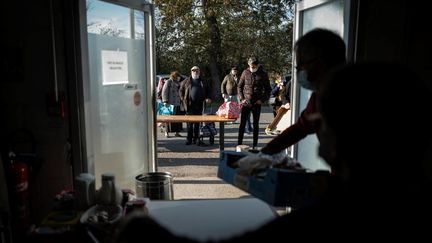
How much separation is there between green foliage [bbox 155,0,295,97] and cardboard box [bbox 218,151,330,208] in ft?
50.6

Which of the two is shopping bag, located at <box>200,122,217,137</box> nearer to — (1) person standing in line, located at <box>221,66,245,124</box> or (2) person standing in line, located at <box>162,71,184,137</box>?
(2) person standing in line, located at <box>162,71,184,137</box>

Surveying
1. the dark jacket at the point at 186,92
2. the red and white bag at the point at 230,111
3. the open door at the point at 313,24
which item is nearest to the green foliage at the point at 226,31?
the dark jacket at the point at 186,92

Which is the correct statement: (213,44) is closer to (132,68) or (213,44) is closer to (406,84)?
(132,68)

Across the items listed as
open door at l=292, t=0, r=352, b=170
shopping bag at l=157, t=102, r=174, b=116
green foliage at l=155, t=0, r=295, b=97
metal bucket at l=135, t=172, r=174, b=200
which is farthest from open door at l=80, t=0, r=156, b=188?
green foliage at l=155, t=0, r=295, b=97

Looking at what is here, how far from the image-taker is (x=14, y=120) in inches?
119

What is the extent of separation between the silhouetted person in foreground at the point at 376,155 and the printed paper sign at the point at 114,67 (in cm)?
273

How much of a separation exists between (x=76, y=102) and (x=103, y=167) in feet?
2.47

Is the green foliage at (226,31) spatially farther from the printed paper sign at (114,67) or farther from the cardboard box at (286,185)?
the cardboard box at (286,185)

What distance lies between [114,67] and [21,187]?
1.36 m

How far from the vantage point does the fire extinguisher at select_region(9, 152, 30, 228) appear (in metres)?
2.62

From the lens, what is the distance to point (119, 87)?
3.66 metres

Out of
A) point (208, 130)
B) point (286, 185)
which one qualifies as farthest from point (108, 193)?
point (208, 130)

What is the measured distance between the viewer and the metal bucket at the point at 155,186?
125 inches

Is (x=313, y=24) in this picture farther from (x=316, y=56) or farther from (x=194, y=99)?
(x=194, y=99)
